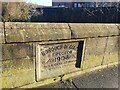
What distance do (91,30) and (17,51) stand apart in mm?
1344

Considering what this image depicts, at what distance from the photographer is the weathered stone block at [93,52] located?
155 inches

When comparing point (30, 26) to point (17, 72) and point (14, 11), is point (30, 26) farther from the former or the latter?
point (14, 11)

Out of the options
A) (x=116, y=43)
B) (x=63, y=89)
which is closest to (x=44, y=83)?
(x=63, y=89)

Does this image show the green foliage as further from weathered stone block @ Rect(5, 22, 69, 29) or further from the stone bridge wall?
weathered stone block @ Rect(5, 22, 69, 29)

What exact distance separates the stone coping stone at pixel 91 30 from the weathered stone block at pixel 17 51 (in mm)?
755

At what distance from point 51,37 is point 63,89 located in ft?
2.45

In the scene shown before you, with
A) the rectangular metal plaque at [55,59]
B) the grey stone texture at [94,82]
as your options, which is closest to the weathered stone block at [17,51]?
the rectangular metal plaque at [55,59]

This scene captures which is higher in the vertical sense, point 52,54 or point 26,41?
point 26,41

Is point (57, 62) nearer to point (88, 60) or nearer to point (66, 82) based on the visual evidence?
point (66, 82)

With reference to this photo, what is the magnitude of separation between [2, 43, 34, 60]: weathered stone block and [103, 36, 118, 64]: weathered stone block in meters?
1.65

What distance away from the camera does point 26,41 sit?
10.3 ft

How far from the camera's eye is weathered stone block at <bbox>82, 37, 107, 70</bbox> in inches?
155

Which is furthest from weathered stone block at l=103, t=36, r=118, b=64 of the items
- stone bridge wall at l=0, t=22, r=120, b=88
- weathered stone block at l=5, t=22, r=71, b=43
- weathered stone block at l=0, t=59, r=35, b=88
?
weathered stone block at l=0, t=59, r=35, b=88

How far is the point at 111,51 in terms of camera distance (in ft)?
14.8
